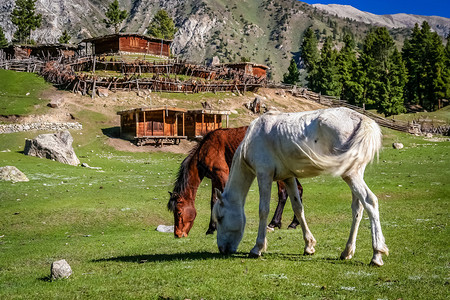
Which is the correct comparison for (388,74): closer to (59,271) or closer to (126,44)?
(126,44)

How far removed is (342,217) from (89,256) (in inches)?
366

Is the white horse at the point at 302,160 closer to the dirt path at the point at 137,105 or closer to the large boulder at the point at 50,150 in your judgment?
the large boulder at the point at 50,150

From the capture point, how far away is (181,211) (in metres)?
11.8

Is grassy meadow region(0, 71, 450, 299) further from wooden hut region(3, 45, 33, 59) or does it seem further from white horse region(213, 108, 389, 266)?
wooden hut region(3, 45, 33, 59)

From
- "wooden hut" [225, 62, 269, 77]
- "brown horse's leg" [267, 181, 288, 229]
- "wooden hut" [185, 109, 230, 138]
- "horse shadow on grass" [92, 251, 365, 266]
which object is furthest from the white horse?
"wooden hut" [225, 62, 269, 77]

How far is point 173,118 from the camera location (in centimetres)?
4872

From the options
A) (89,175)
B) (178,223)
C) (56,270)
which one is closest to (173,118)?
(89,175)

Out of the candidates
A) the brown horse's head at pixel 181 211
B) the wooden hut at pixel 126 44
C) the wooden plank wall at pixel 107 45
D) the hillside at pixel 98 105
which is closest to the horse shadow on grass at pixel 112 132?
the hillside at pixel 98 105

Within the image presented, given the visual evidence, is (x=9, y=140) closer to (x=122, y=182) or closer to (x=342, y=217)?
(x=122, y=182)

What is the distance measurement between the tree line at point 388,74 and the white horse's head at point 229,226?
2656 inches

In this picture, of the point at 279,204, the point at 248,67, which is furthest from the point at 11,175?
the point at 248,67

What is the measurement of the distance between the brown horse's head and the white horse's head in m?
3.34

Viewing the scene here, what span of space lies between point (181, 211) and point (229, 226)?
355cm

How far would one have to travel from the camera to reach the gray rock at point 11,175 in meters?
22.8
